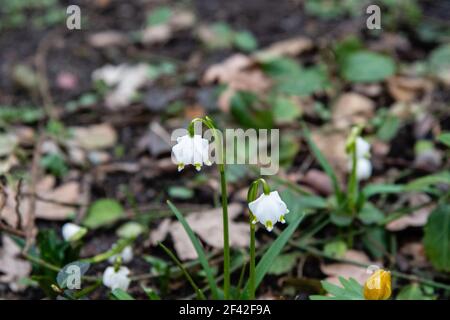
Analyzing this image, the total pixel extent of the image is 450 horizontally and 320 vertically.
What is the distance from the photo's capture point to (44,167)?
245 cm

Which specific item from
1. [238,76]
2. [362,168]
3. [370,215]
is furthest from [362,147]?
[238,76]

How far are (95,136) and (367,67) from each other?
1365mm

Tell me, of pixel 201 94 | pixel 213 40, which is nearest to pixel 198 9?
pixel 213 40

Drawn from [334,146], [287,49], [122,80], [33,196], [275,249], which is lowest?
[275,249]

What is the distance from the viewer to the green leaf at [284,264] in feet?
6.18

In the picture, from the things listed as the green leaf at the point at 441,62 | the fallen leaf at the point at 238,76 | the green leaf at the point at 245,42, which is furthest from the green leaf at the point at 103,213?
the green leaf at the point at 441,62

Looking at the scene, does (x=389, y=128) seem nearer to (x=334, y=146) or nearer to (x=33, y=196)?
(x=334, y=146)

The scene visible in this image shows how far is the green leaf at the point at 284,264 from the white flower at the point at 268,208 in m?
0.55

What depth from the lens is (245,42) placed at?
10.8 ft

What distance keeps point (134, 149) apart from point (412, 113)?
1283 mm

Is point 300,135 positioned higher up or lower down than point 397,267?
higher up

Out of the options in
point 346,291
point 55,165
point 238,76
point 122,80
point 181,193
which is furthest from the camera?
point 122,80
